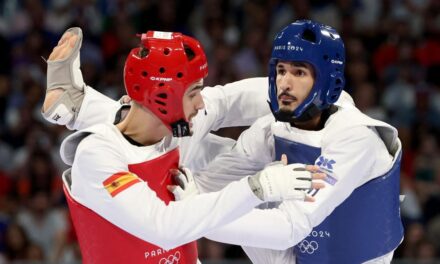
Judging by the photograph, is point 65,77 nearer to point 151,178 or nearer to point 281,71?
point 151,178

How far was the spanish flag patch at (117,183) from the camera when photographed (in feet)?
17.9

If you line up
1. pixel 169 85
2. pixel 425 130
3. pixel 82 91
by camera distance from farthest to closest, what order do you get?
pixel 425 130 < pixel 82 91 < pixel 169 85

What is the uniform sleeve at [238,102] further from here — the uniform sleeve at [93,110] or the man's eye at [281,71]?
the uniform sleeve at [93,110]

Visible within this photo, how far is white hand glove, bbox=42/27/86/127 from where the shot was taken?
6.81 metres

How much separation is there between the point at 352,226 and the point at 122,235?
Result: 1506 mm

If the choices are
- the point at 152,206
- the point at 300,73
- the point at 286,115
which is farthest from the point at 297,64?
the point at 152,206

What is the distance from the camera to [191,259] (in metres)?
6.08

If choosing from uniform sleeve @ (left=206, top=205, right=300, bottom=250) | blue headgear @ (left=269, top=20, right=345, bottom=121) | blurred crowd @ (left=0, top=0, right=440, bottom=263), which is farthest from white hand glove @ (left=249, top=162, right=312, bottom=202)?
blurred crowd @ (left=0, top=0, right=440, bottom=263)

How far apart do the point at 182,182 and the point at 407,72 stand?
704cm

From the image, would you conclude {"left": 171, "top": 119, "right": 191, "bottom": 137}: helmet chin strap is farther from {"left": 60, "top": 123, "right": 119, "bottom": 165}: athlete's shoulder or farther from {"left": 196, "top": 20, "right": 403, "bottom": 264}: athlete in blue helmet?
{"left": 196, "top": 20, "right": 403, "bottom": 264}: athlete in blue helmet

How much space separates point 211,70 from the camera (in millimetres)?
12484

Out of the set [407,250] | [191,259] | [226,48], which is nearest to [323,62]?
[191,259]

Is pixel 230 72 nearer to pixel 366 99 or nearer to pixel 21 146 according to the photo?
pixel 366 99

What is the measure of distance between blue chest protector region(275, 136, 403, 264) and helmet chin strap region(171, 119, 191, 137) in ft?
2.69
